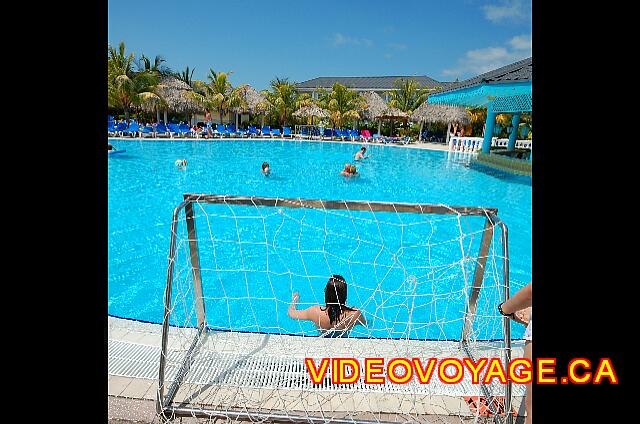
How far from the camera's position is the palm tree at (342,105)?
3097cm

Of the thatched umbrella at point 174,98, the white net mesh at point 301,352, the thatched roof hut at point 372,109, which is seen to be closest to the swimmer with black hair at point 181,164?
the white net mesh at point 301,352

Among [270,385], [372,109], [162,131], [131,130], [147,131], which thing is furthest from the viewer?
[372,109]

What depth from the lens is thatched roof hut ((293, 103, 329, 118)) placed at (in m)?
30.2

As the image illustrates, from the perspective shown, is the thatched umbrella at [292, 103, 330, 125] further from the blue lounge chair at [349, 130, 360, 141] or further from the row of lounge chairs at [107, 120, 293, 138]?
the blue lounge chair at [349, 130, 360, 141]

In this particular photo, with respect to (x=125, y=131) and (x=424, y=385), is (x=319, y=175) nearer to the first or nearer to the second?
(x=424, y=385)

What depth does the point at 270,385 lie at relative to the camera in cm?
221

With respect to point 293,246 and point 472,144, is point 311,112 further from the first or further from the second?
point 293,246

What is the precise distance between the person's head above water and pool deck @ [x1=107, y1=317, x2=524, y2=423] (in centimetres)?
21

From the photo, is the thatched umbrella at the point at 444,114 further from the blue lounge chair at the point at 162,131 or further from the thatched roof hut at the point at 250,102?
the blue lounge chair at the point at 162,131

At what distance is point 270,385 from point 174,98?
3018cm

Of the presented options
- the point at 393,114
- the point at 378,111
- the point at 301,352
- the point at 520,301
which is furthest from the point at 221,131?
the point at 520,301

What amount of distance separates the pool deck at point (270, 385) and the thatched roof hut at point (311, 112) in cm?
2889

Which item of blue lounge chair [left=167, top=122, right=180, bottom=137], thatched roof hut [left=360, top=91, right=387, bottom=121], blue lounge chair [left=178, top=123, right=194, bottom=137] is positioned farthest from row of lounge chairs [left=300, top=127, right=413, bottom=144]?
blue lounge chair [left=167, top=122, right=180, bottom=137]
